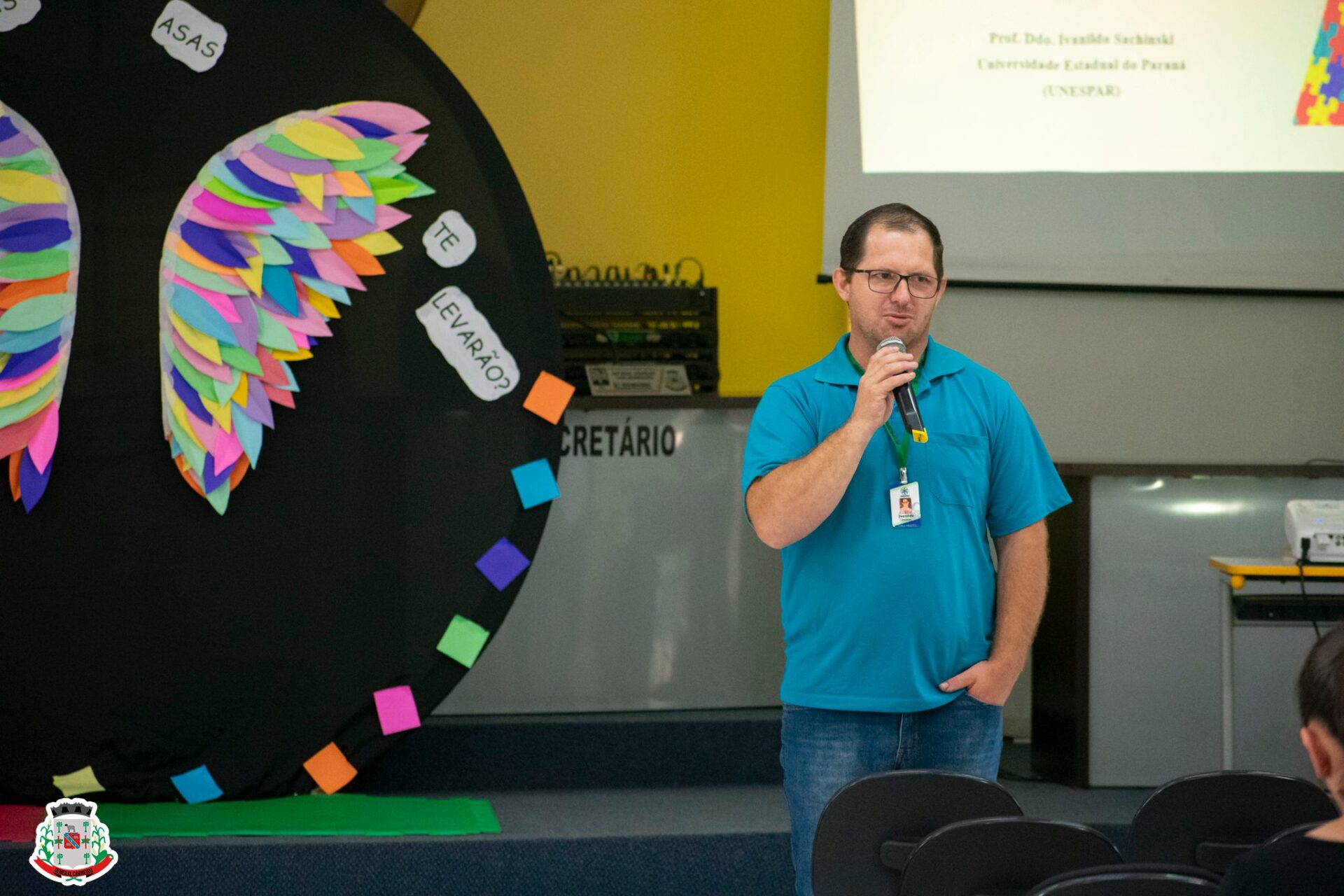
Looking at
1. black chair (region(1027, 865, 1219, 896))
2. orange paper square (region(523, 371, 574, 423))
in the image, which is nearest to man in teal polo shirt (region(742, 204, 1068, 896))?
black chair (region(1027, 865, 1219, 896))

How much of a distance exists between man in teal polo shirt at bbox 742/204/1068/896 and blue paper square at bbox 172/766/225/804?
1.50 m

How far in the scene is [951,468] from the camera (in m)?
1.77

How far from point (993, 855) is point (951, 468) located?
55cm

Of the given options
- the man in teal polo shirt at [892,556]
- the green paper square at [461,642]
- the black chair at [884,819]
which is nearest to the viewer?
the black chair at [884,819]

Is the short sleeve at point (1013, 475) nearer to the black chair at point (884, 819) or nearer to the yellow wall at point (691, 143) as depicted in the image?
the black chair at point (884, 819)

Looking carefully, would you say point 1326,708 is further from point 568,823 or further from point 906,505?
point 568,823

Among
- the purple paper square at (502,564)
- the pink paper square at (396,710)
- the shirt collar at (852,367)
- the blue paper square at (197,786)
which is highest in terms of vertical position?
the shirt collar at (852,367)

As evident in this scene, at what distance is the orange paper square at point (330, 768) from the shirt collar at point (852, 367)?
5.03 ft

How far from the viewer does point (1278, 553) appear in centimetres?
339

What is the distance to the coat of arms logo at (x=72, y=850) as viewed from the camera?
2.48 m

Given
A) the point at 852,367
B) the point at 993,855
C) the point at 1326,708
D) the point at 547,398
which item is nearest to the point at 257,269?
the point at 547,398

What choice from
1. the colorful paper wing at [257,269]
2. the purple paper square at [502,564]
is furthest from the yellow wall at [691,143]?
the purple paper square at [502,564]

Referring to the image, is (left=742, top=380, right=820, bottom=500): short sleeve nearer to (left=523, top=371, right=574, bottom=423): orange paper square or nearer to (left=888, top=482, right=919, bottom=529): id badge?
(left=888, top=482, right=919, bottom=529): id badge

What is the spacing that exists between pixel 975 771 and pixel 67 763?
1926mm
